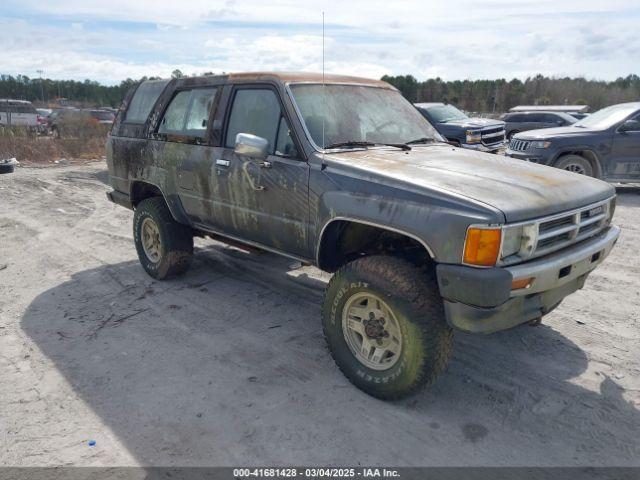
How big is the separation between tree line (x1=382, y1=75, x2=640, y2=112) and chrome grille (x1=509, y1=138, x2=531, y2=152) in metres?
43.3

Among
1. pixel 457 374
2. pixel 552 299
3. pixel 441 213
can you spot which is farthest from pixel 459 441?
pixel 441 213

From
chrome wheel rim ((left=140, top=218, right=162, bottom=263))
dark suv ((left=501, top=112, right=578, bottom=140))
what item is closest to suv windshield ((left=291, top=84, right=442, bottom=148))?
chrome wheel rim ((left=140, top=218, right=162, bottom=263))

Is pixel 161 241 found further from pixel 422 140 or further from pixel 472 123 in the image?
pixel 472 123

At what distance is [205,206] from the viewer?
14.7ft

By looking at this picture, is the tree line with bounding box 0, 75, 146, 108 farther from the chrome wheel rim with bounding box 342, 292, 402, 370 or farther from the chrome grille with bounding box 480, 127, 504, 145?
the chrome wheel rim with bounding box 342, 292, 402, 370

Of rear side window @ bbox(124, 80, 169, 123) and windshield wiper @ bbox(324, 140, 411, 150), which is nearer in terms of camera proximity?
windshield wiper @ bbox(324, 140, 411, 150)

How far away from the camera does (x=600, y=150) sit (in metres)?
9.17

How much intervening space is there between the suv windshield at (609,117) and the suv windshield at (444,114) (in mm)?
4498

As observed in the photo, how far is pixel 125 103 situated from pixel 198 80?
1.38 metres

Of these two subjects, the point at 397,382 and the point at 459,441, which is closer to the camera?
the point at 459,441

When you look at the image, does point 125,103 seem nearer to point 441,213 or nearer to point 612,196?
point 441,213

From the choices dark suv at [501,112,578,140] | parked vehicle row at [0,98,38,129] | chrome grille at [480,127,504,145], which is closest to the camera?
chrome grille at [480,127,504,145]

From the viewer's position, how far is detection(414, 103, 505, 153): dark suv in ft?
43.9

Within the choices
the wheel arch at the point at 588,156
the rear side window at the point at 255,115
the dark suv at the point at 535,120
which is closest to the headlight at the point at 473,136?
the wheel arch at the point at 588,156
